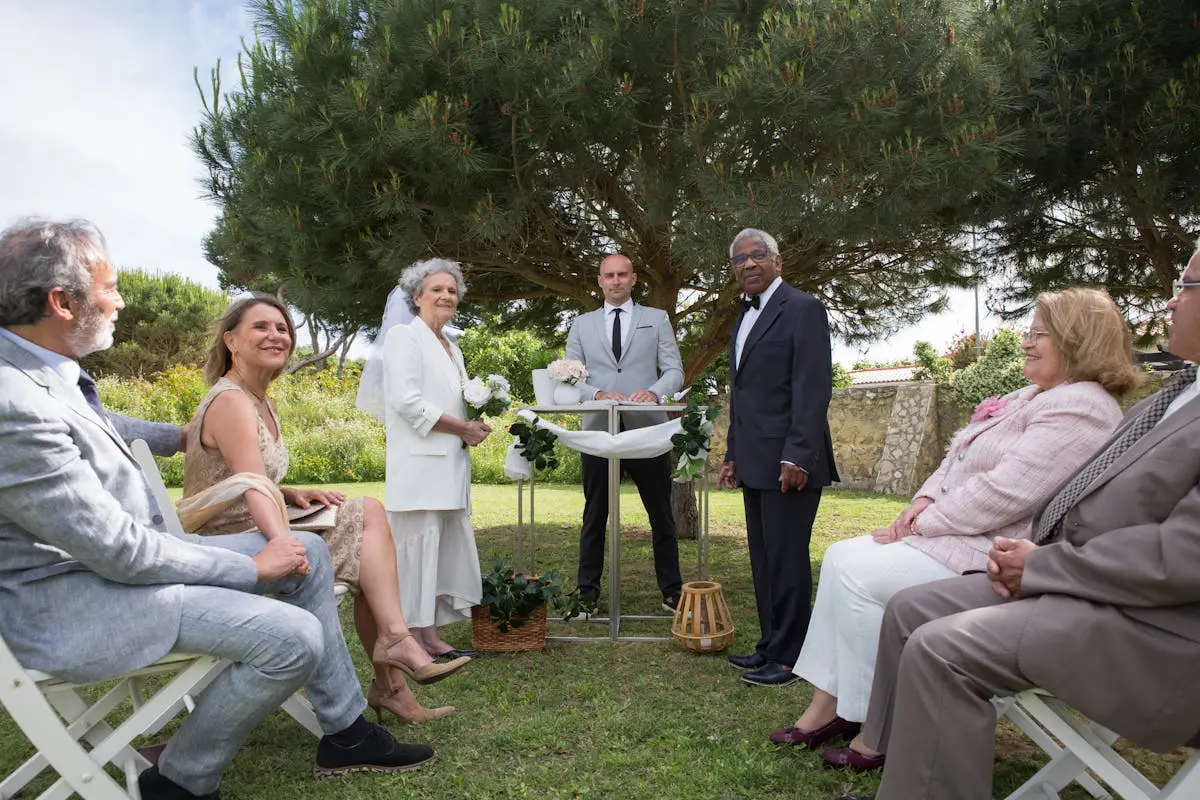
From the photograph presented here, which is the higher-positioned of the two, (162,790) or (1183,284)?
(1183,284)

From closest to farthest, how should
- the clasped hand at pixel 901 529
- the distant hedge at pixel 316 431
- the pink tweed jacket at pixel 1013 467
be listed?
the pink tweed jacket at pixel 1013 467
the clasped hand at pixel 901 529
the distant hedge at pixel 316 431

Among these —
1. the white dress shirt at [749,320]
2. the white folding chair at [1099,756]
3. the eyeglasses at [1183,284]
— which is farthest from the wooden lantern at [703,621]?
the eyeglasses at [1183,284]

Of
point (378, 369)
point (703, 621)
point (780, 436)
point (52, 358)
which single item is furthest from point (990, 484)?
point (378, 369)

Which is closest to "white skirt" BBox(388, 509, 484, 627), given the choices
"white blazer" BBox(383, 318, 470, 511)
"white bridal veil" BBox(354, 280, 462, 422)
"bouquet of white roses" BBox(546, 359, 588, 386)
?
"white blazer" BBox(383, 318, 470, 511)

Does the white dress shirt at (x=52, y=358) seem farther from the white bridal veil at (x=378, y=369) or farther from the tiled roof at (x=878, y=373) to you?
the tiled roof at (x=878, y=373)

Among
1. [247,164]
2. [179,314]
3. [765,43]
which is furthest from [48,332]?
[179,314]

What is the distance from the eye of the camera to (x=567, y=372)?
14.1 ft

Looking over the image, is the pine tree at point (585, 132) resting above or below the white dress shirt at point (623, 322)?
above

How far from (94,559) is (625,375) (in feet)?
10.5

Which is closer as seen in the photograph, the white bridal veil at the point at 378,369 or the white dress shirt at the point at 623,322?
the white bridal veil at the point at 378,369

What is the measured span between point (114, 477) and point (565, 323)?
5.75 metres

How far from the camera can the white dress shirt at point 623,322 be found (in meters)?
4.84

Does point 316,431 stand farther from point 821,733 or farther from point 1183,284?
point 1183,284

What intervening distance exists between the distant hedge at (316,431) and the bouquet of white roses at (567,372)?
336 inches
